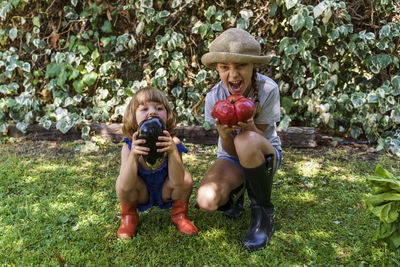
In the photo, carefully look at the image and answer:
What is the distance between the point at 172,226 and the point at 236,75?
98 centimetres

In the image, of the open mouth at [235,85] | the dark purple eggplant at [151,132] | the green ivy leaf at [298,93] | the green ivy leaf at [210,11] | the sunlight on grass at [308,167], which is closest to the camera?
the dark purple eggplant at [151,132]

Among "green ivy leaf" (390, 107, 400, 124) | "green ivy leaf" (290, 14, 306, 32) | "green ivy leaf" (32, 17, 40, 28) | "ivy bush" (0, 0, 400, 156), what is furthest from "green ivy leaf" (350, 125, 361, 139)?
"green ivy leaf" (32, 17, 40, 28)

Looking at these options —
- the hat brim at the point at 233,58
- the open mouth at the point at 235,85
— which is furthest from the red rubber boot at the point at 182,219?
the hat brim at the point at 233,58

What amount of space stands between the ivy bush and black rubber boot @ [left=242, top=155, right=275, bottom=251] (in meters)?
1.86

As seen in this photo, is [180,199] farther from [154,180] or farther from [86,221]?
[86,221]

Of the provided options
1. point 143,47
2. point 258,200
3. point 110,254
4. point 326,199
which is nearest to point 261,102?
point 258,200

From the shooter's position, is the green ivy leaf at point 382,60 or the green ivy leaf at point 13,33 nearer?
the green ivy leaf at point 382,60

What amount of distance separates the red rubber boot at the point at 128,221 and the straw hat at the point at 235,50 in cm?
97

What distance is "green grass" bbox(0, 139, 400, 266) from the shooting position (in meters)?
1.83

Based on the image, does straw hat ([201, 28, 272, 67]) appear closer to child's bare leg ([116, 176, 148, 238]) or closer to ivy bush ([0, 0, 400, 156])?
child's bare leg ([116, 176, 148, 238])

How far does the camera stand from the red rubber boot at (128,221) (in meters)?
2.03

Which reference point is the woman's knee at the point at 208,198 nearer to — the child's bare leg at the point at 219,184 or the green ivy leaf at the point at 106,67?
the child's bare leg at the point at 219,184

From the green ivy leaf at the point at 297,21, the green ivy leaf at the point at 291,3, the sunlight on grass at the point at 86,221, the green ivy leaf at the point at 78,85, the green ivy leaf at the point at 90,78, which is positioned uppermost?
the green ivy leaf at the point at 291,3

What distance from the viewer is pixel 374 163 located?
130 inches
